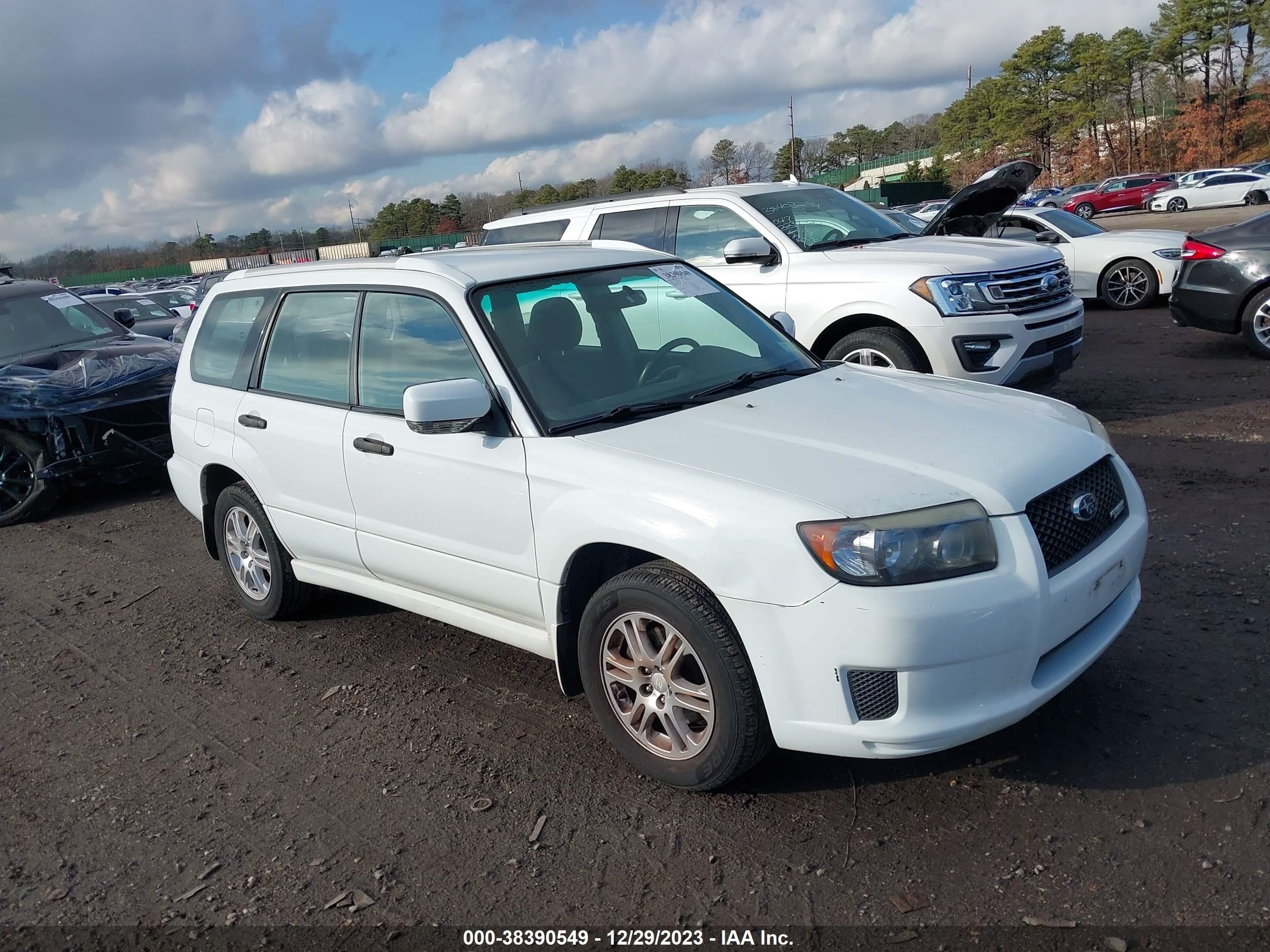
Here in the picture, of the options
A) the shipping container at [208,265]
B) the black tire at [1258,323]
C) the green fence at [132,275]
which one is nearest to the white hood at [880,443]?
the black tire at [1258,323]

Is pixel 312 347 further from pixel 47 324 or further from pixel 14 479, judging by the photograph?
pixel 47 324

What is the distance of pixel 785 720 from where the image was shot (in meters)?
3.08

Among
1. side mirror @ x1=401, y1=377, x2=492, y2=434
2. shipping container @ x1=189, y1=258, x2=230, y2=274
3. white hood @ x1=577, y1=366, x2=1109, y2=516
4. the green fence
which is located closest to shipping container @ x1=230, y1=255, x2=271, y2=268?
shipping container @ x1=189, y1=258, x2=230, y2=274

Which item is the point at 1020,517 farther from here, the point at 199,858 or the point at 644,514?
the point at 199,858

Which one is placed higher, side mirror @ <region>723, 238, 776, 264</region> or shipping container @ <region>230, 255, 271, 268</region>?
shipping container @ <region>230, 255, 271, 268</region>

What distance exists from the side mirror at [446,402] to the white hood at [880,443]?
0.41 meters

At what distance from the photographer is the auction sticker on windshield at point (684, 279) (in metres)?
4.77

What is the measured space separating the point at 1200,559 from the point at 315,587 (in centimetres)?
443

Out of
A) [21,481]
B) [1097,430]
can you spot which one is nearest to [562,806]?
[1097,430]

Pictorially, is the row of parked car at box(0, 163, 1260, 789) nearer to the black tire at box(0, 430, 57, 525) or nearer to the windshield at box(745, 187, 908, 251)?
the black tire at box(0, 430, 57, 525)

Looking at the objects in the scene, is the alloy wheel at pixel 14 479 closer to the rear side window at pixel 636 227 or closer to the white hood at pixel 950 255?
the rear side window at pixel 636 227

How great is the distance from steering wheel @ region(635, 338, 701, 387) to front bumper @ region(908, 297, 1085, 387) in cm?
332

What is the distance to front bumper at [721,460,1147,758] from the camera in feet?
9.52

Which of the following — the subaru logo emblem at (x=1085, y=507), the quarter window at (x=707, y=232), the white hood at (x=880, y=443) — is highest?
the quarter window at (x=707, y=232)
